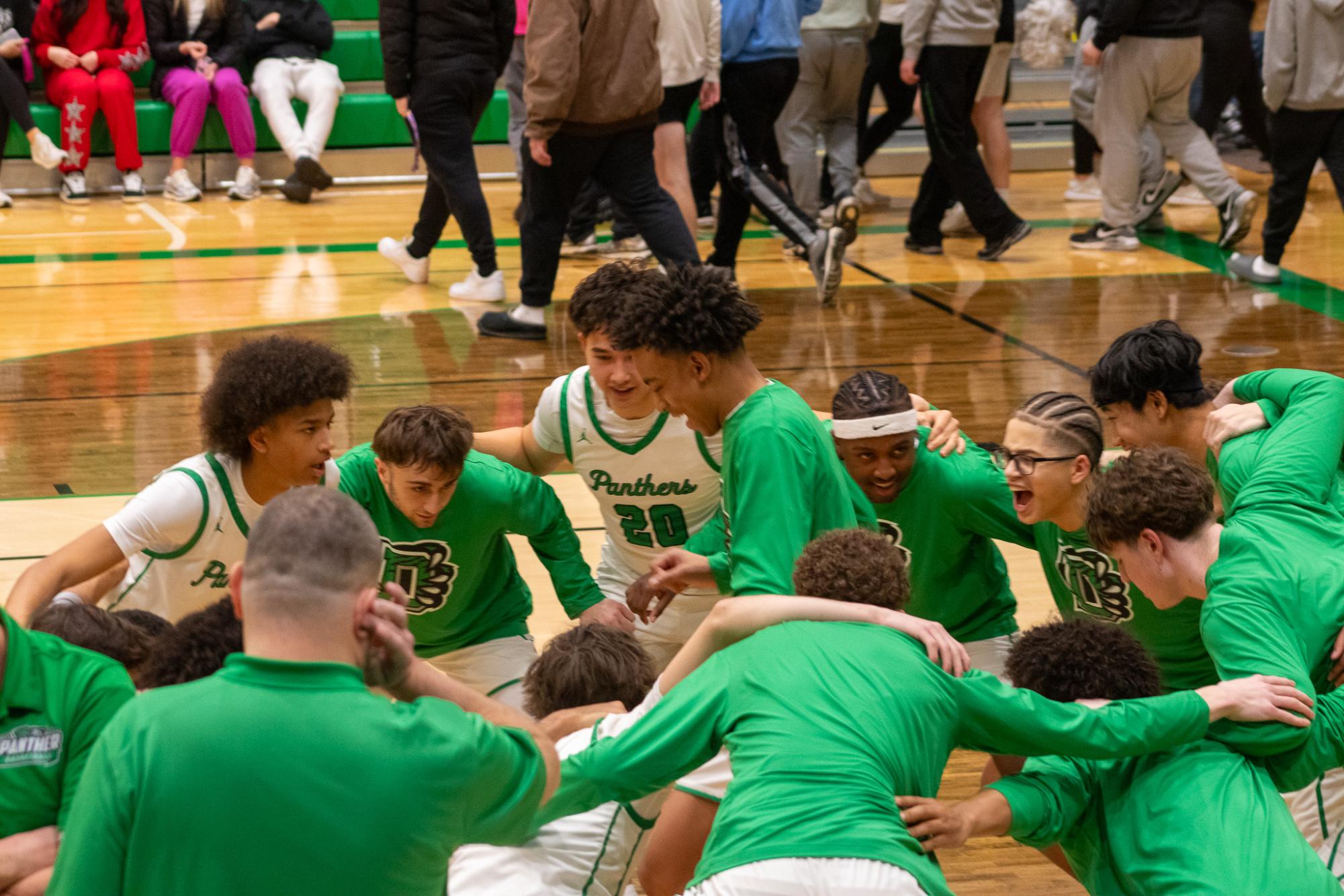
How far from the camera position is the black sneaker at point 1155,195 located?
30.5 feet

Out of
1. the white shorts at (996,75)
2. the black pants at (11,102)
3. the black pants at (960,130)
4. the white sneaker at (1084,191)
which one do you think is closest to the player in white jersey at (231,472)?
the black pants at (960,130)

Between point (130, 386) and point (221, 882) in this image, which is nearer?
point (221, 882)

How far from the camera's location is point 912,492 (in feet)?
11.7

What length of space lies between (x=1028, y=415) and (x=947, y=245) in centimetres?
615

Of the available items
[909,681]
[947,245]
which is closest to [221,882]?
[909,681]

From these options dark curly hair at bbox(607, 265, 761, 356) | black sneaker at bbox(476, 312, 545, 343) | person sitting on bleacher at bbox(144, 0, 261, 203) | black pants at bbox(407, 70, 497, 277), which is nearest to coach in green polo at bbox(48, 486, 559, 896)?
dark curly hair at bbox(607, 265, 761, 356)

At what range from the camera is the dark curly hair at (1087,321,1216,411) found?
3414mm

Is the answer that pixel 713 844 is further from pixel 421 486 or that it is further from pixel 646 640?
pixel 646 640

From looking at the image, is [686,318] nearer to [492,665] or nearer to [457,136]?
[492,665]

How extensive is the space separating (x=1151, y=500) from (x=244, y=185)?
9095 mm

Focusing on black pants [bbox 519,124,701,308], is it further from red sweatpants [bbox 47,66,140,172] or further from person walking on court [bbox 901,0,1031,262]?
red sweatpants [bbox 47,66,140,172]

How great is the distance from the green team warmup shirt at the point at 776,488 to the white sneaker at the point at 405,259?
18.0 ft

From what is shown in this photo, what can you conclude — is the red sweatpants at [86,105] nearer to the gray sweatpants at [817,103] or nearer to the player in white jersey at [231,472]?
the gray sweatpants at [817,103]

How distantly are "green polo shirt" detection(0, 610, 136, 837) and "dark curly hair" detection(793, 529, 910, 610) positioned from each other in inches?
43.5
